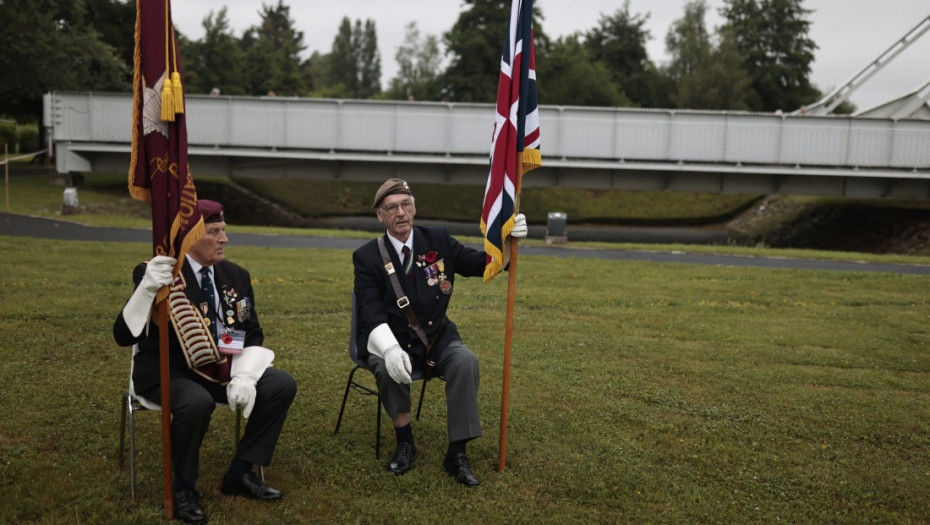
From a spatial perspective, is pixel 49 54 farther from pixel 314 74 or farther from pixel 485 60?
pixel 314 74

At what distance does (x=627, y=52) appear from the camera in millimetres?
72688

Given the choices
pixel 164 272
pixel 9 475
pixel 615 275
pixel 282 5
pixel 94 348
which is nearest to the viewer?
pixel 164 272

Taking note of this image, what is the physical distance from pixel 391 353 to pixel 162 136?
6.42ft

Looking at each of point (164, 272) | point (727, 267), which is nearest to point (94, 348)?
point (164, 272)

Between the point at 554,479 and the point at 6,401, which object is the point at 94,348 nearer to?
the point at 6,401

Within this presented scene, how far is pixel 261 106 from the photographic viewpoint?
1168 inches

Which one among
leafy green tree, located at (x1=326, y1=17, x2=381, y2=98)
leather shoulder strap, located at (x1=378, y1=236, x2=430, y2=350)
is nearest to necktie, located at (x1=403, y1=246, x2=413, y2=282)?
leather shoulder strap, located at (x1=378, y1=236, x2=430, y2=350)

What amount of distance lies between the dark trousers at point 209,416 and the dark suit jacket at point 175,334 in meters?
0.10

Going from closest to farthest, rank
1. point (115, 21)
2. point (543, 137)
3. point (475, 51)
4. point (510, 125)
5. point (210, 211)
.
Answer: point (210, 211), point (510, 125), point (543, 137), point (115, 21), point (475, 51)

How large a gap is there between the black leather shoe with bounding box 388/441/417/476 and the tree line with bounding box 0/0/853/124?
30220 mm

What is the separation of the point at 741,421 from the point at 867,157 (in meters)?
26.5

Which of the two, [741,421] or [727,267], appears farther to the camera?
[727,267]

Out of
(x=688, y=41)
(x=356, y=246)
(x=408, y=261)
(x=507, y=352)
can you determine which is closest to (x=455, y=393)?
(x=507, y=352)

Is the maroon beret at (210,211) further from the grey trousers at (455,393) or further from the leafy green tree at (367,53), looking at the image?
the leafy green tree at (367,53)
